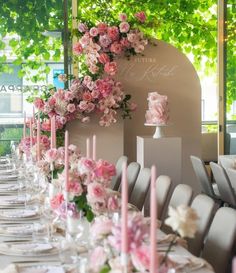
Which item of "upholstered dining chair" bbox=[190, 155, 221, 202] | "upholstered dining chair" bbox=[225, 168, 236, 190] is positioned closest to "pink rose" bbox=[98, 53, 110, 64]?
"upholstered dining chair" bbox=[190, 155, 221, 202]

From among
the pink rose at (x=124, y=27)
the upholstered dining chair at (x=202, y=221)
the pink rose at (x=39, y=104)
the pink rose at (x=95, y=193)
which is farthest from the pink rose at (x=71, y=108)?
the pink rose at (x=95, y=193)

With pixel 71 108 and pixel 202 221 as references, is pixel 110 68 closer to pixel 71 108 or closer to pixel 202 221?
pixel 71 108

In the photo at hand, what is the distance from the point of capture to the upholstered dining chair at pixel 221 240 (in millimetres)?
2898

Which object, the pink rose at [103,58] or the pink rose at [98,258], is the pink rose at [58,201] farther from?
the pink rose at [103,58]

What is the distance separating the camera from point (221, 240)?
2.97m

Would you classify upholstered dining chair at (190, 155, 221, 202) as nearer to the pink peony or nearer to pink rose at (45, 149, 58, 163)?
pink rose at (45, 149, 58, 163)

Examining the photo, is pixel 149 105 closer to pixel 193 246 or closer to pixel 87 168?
pixel 193 246

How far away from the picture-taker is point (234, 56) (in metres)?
8.95

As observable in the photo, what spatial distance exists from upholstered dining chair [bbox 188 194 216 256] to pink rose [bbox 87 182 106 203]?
90cm

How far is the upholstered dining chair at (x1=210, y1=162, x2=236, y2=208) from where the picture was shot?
562cm

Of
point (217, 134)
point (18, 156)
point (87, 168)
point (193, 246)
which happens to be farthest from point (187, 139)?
point (87, 168)

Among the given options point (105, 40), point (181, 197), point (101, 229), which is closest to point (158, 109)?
point (105, 40)

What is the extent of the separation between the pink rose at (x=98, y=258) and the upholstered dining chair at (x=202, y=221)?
59.4 inches

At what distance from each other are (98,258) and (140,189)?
3.02 m
